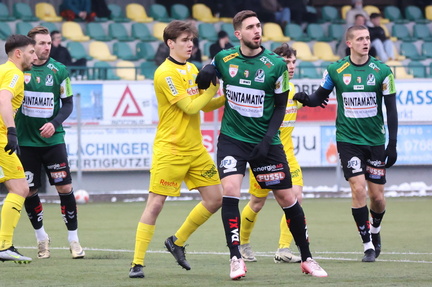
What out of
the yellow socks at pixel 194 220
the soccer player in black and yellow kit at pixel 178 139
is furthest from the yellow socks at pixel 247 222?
the soccer player in black and yellow kit at pixel 178 139

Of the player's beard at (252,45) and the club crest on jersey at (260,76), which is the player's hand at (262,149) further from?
the player's beard at (252,45)

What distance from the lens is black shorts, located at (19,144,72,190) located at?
9.20m

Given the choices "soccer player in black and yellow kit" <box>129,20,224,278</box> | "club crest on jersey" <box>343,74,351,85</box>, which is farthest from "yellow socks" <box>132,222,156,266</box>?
"club crest on jersey" <box>343,74,351,85</box>

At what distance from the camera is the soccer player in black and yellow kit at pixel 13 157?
8.30 meters

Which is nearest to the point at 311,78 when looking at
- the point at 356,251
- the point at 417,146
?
the point at 417,146

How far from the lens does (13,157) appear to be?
8.45 m

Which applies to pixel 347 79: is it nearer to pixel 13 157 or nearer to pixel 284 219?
pixel 284 219

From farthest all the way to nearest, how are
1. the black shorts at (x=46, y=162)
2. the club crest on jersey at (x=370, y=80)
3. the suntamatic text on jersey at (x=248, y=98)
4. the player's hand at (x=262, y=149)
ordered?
the black shorts at (x=46, y=162) → the club crest on jersey at (x=370, y=80) → the suntamatic text on jersey at (x=248, y=98) → the player's hand at (x=262, y=149)

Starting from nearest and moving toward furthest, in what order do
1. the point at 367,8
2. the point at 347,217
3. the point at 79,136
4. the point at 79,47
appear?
1. the point at 347,217
2. the point at 79,136
3. the point at 79,47
4. the point at 367,8

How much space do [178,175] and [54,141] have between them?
190cm

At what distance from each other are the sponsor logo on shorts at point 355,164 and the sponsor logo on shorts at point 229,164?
1681 millimetres

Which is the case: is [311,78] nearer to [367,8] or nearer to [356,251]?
[367,8]

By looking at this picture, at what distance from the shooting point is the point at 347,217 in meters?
14.0

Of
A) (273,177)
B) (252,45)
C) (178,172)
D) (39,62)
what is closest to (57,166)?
(39,62)
